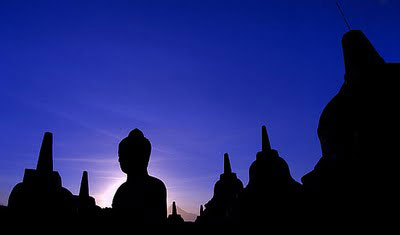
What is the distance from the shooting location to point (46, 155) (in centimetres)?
867

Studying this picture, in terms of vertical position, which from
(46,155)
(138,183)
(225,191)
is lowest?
(138,183)

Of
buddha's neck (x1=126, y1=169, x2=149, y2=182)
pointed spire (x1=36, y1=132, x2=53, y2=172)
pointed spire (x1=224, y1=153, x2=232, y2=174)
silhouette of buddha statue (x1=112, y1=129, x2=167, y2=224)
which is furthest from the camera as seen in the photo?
pointed spire (x1=224, y1=153, x2=232, y2=174)

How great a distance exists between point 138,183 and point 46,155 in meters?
4.89

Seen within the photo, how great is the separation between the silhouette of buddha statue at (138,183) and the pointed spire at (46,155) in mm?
4465

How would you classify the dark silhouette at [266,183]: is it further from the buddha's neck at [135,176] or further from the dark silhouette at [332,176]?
the buddha's neck at [135,176]

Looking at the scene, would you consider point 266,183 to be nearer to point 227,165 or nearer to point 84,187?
point 227,165

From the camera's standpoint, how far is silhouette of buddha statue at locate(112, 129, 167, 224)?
519cm

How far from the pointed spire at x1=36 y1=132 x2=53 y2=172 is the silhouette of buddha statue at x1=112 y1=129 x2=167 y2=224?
4465 millimetres

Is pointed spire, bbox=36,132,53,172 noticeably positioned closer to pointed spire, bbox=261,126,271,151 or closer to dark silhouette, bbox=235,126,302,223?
dark silhouette, bbox=235,126,302,223

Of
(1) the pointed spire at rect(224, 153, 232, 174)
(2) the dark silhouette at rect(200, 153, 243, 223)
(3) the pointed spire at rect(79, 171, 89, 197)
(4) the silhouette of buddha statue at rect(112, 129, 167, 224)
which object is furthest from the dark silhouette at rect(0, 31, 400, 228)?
(2) the dark silhouette at rect(200, 153, 243, 223)

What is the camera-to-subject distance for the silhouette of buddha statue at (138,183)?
5188 mm

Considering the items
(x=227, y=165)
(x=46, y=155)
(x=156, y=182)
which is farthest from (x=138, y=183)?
(x=227, y=165)

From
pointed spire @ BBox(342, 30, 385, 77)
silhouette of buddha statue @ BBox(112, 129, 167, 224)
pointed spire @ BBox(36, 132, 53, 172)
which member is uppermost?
pointed spire @ BBox(342, 30, 385, 77)

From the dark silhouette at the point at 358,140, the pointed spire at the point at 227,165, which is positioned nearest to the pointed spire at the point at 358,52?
the dark silhouette at the point at 358,140
